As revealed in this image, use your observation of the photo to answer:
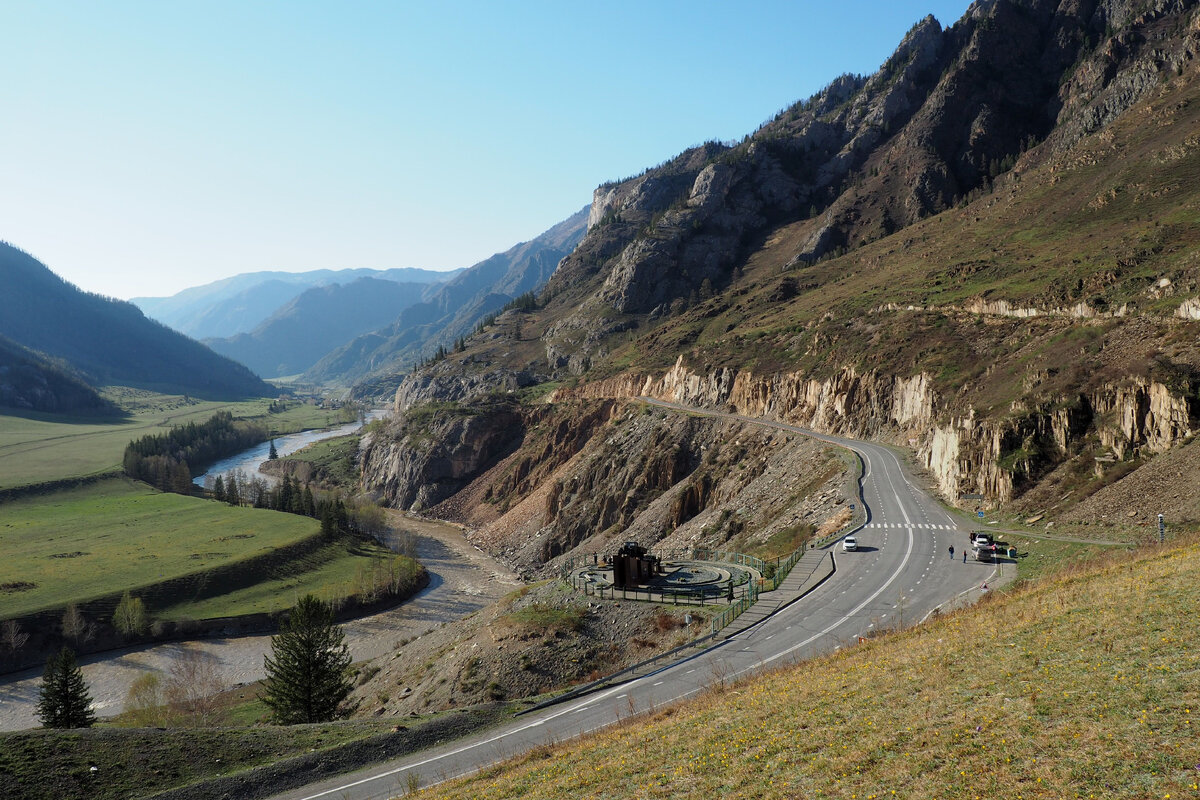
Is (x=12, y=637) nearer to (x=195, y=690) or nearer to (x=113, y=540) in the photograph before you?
(x=195, y=690)

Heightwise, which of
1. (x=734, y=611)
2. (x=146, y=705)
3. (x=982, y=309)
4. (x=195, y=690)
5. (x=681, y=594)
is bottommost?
(x=195, y=690)

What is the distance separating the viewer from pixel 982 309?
268ft

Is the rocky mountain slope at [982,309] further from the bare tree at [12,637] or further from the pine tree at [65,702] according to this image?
the bare tree at [12,637]

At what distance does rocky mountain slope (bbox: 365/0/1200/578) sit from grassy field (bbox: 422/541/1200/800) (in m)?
21.5

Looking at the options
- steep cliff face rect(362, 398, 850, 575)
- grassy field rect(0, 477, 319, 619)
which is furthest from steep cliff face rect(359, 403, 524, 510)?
grassy field rect(0, 477, 319, 619)

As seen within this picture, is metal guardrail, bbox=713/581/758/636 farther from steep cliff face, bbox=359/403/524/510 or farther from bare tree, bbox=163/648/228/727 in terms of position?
steep cliff face, bbox=359/403/524/510

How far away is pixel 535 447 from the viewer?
13062 cm

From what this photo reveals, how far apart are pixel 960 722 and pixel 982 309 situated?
78.2 meters

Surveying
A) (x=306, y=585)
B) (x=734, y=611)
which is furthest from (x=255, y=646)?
(x=734, y=611)

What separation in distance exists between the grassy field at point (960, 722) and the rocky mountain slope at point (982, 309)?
70.7 ft

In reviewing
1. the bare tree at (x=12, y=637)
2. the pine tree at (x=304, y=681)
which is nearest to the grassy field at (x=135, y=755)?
the pine tree at (x=304, y=681)

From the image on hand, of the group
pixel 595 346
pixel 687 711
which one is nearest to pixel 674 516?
pixel 687 711

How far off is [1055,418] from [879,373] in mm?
30841

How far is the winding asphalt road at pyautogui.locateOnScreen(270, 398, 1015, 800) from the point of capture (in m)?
22.9
